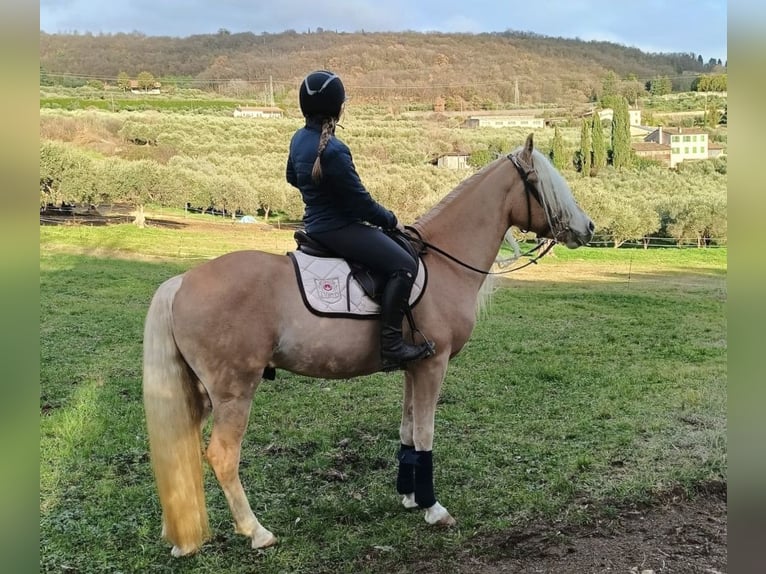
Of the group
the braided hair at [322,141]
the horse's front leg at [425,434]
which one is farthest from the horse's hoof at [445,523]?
the braided hair at [322,141]

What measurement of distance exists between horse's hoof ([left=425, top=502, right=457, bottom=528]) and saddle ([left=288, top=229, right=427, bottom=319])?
1.41m

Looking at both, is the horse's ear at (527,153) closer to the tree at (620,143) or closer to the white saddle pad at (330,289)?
the white saddle pad at (330,289)

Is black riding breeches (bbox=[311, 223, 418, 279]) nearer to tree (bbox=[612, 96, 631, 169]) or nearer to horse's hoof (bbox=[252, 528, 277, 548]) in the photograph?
horse's hoof (bbox=[252, 528, 277, 548])

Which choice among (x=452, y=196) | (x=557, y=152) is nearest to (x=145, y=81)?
(x=557, y=152)

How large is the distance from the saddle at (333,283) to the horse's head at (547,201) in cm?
136

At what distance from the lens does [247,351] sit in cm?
340

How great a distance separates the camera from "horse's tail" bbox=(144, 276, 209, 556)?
3.27m

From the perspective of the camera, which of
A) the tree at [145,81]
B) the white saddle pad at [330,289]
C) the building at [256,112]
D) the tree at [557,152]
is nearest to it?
the white saddle pad at [330,289]

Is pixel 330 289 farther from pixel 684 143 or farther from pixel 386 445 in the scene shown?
pixel 684 143

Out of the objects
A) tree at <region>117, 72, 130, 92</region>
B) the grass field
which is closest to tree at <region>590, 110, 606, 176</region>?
the grass field

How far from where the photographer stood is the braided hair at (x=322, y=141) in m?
3.40

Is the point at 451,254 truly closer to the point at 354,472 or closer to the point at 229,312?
the point at 229,312
